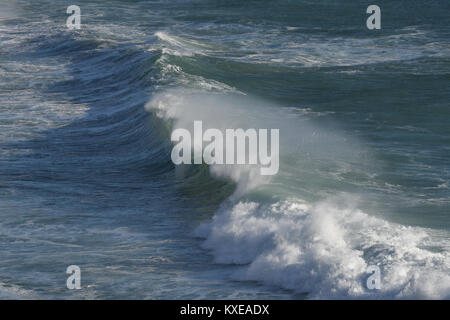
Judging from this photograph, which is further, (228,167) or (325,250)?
(228,167)

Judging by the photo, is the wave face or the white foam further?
the wave face

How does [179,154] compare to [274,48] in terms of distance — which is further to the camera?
[274,48]

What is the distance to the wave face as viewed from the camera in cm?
1231

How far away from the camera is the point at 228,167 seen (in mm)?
17141

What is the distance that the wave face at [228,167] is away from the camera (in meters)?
12.3

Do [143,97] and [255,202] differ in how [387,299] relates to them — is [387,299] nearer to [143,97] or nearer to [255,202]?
[255,202]

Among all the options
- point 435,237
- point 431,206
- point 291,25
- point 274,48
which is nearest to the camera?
point 435,237

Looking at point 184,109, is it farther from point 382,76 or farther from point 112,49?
point 112,49

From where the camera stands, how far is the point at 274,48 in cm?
3181

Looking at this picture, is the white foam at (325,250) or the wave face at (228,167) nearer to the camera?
the white foam at (325,250)

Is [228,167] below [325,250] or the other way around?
below
